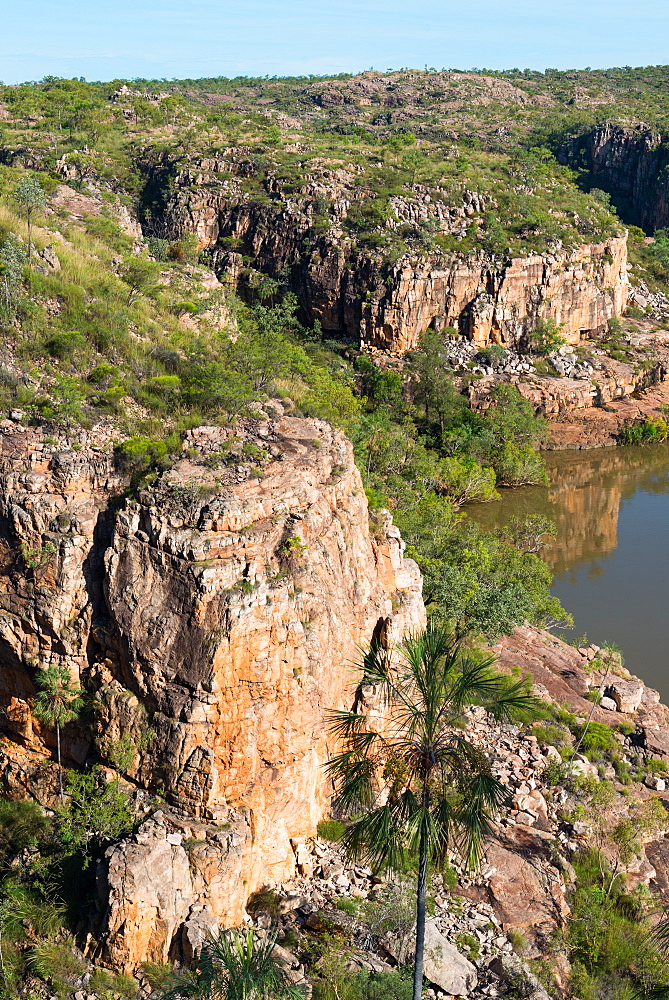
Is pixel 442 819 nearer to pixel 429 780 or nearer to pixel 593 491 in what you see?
pixel 429 780

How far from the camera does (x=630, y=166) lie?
10488cm

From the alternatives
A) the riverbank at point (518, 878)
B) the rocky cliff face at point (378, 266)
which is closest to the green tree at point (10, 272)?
the riverbank at point (518, 878)

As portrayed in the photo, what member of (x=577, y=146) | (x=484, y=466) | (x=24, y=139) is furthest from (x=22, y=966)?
(x=577, y=146)

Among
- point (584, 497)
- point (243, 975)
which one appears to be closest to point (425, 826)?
point (243, 975)

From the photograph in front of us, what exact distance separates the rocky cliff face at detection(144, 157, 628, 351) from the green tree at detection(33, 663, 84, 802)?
150ft

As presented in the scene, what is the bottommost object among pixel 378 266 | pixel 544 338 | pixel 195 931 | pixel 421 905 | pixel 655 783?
pixel 655 783

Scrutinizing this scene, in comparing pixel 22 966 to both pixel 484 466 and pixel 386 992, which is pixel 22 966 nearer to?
pixel 386 992

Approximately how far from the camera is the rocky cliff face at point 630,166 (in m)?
100

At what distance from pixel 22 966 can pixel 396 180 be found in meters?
61.9

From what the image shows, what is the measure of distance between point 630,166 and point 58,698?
110 m

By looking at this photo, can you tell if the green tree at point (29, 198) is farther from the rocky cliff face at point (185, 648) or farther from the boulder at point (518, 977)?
the boulder at point (518, 977)

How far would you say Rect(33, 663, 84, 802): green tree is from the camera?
15.0 m

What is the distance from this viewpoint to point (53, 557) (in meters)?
14.9

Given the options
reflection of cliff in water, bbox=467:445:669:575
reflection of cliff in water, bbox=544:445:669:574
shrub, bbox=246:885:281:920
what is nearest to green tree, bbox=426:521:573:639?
reflection of cliff in water, bbox=467:445:669:575
